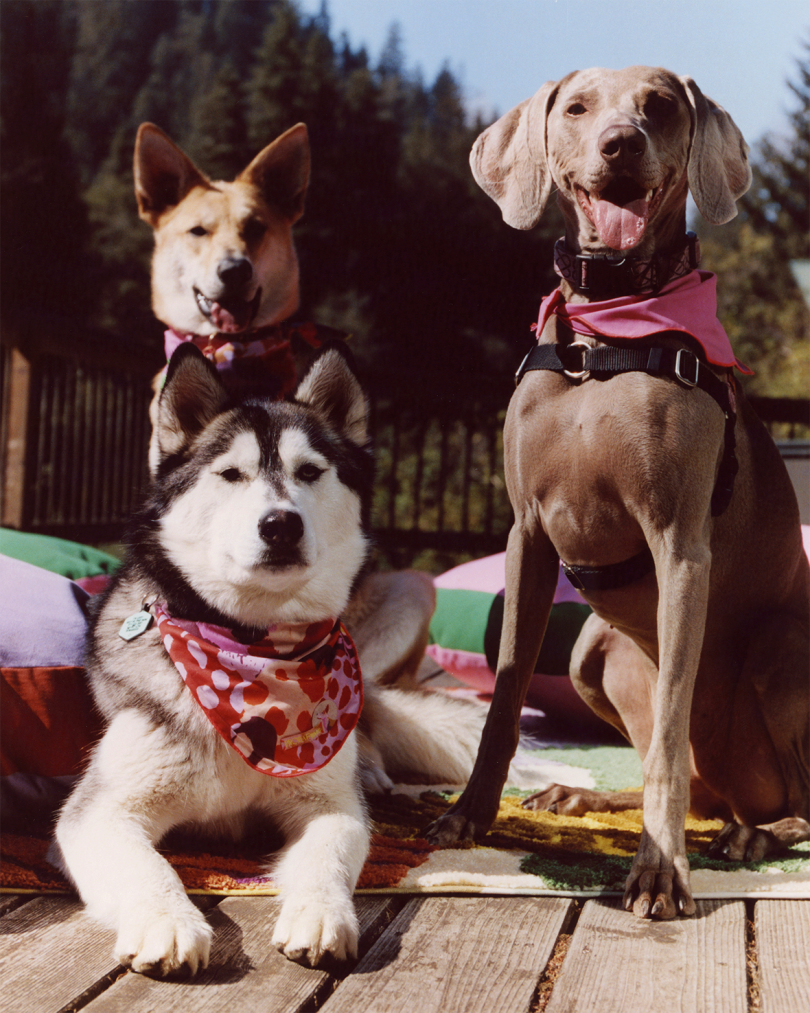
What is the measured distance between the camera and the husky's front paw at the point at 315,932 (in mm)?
1375

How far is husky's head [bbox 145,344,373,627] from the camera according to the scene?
5.58 feet

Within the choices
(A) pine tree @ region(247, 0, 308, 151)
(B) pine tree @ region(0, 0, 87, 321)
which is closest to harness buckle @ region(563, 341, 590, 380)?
(B) pine tree @ region(0, 0, 87, 321)

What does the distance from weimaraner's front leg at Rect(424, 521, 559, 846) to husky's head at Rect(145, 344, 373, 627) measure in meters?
0.33

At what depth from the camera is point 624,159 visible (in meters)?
1.80

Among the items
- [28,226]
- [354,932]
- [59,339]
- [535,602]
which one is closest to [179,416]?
[535,602]

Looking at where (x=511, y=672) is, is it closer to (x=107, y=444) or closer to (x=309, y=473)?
(x=309, y=473)

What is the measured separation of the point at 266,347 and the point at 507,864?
71.0 inches

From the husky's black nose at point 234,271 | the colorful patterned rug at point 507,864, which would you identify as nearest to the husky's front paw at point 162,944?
the colorful patterned rug at point 507,864

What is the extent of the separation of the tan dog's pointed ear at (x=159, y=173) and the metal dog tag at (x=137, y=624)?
1977 millimetres

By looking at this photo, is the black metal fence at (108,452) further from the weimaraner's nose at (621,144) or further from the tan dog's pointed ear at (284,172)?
the weimaraner's nose at (621,144)

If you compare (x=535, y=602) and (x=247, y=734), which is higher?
(x=535, y=602)

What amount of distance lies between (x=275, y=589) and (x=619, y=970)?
0.84m

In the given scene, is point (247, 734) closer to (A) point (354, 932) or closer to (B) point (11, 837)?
(A) point (354, 932)

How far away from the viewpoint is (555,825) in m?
2.09
